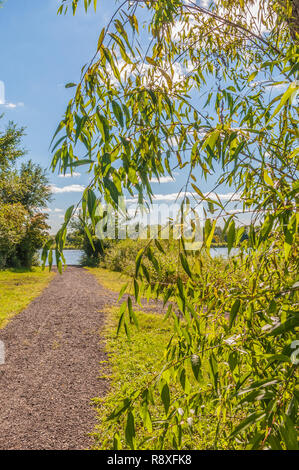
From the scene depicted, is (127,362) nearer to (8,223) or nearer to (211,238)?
(211,238)

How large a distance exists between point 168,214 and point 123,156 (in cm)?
34

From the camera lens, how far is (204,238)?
123cm

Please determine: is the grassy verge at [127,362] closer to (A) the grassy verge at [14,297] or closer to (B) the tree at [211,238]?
(B) the tree at [211,238]

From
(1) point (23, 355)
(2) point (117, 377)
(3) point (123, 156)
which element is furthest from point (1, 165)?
(3) point (123, 156)

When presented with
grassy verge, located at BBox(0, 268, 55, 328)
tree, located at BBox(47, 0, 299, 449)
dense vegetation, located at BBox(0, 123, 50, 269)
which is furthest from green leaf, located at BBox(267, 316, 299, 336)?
dense vegetation, located at BBox(0, 123, 50, 269)

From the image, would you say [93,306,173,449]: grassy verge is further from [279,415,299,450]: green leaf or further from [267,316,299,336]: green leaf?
[279,415,299,450]: green leaf

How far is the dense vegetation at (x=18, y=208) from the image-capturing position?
16094 millimetres

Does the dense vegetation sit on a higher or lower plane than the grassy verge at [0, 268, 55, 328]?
higher

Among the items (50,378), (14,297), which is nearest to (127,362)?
(50,378)

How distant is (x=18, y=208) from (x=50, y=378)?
51.3ft

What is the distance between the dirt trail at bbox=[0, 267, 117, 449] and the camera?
11.1ft

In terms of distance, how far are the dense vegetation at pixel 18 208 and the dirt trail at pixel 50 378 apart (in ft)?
33.1

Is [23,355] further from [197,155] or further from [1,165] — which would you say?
[1,165]

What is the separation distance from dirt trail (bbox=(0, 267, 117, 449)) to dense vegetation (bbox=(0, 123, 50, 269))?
10.1 metres
